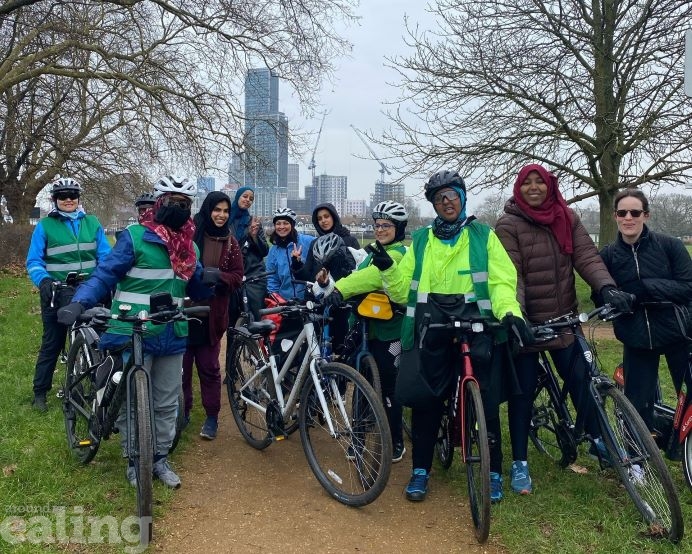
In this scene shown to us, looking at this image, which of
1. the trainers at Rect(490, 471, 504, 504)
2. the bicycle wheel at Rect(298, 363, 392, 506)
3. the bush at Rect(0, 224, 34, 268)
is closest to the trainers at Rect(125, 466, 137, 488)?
the bicycle wheel at Rect(298, 363, 392, 506)

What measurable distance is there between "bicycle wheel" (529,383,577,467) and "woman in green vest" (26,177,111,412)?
12.2 ft

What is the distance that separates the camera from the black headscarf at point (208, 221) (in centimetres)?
495

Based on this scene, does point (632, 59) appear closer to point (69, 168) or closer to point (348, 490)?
point (348, 490)

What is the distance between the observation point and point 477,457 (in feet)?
11.8

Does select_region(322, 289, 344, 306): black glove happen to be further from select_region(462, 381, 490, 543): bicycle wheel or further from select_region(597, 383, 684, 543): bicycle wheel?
select_region(597, 383, 684, 543): bicycle wheel

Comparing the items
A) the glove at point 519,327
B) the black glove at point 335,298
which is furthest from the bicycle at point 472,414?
the black glove at point 335,298

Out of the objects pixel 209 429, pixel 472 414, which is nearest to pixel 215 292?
pixel 209 429

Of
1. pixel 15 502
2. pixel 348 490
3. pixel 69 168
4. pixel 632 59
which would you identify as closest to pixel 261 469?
pixel 348 490

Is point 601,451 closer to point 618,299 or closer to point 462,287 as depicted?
point 618,299

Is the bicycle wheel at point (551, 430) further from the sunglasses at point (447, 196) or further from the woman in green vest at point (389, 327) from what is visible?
the sunglasses at point (447, 196)

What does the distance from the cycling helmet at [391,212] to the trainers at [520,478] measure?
182cm

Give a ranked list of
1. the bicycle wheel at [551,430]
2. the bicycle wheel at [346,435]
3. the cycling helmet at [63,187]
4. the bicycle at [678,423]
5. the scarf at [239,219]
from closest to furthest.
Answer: the bicycle wheel at [346,435], the bicycle at [678,423], the bicycle wheel at [551,430], the cycling helmet at [63,187], the scarf at [239,219]

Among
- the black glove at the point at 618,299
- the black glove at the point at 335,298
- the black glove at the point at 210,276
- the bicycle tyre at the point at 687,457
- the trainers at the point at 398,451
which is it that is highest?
the black glove at the point at 210,276

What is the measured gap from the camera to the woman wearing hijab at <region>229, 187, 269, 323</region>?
21.7 feet
